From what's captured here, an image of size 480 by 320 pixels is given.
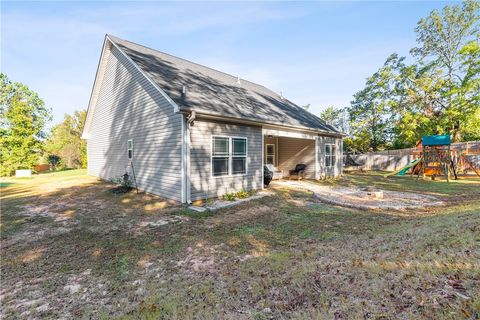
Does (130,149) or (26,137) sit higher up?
(26,137)

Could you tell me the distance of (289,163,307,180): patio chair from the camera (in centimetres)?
1336

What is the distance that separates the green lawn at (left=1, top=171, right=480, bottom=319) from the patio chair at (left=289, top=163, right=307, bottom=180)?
23.2ft

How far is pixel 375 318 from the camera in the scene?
1.80m

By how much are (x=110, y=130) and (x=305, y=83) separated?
817 inches

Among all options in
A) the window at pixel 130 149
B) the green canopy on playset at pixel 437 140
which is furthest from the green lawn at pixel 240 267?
the green canopy on playset at pixel 437 140

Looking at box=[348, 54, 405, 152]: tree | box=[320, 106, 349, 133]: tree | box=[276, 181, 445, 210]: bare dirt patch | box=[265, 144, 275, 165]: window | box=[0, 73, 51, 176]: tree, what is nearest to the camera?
box=[276, 181, 445, 210]: bare dirt patch

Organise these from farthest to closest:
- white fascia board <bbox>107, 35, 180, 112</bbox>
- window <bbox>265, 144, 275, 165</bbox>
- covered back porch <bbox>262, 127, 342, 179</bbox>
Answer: window <bbox>265, 144, 275, 165</bbox>
covered back porch <bbox>262, 127, 342, 179</bbox>
white fascia board <bbox>107, 35, 180, 112</bbox>

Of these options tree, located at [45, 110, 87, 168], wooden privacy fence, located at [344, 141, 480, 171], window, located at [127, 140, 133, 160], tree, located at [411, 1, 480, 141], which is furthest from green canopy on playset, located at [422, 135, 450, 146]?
tree, located at [45, 110, 87, 168]

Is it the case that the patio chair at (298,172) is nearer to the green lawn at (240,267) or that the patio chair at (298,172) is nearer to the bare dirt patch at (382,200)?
the bare dirt patch at (382,200)

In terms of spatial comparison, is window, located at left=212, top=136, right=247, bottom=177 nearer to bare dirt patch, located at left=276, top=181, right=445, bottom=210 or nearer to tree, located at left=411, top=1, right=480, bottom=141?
bare dirt patch, located at left=276, top=181, right=445, bottom=210

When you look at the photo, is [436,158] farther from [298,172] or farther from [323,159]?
[298,172]

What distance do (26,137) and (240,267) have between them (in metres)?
27.8

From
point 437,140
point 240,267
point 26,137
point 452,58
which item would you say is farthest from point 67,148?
point 452,58

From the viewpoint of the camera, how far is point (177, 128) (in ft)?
24.4
